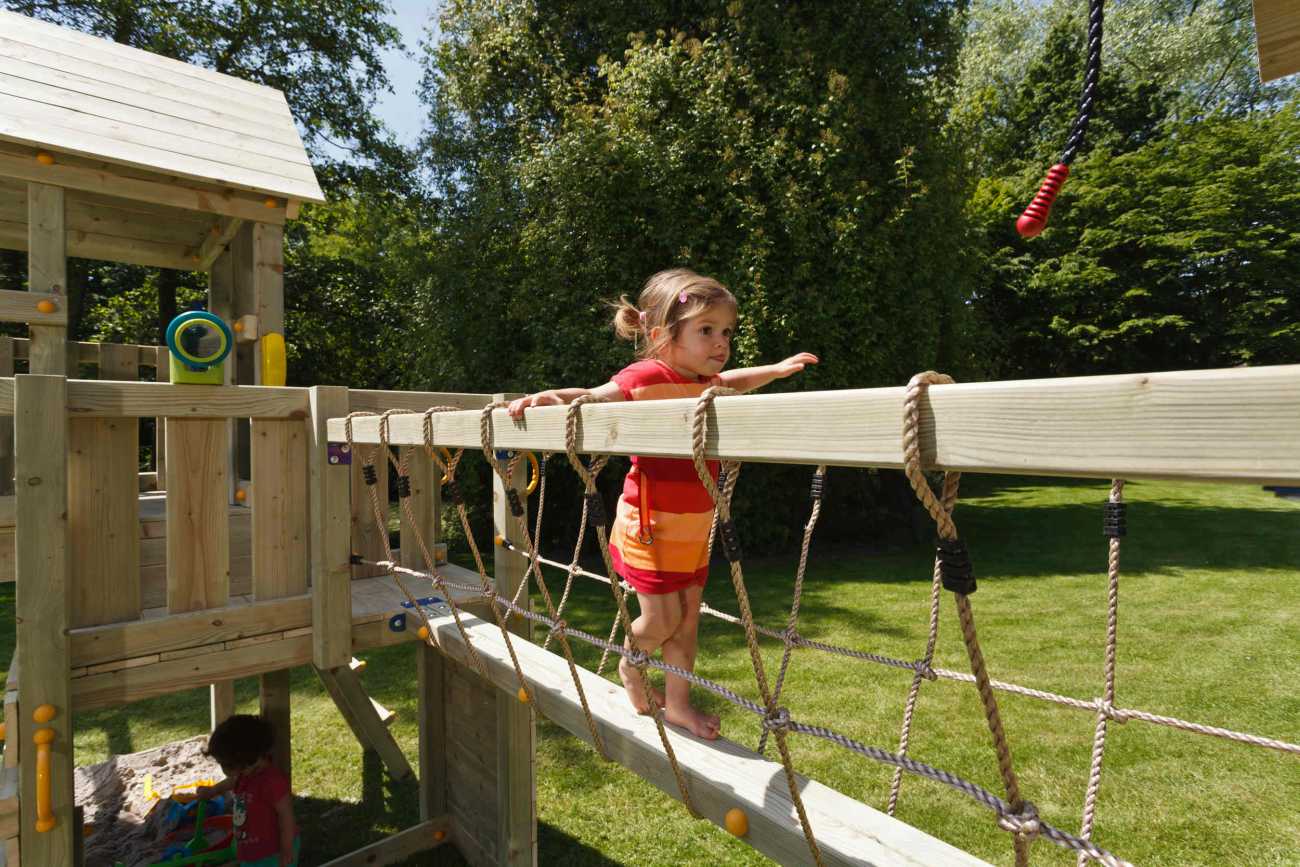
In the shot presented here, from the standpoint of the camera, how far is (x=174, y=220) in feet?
14.8

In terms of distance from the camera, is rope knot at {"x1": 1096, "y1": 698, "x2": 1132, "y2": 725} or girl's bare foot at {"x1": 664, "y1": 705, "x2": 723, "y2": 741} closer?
rope knot at {"x1": 1096, "y1": 698, "x2": 1132, "y2": 725}

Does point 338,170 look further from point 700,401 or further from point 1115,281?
point 1115,281

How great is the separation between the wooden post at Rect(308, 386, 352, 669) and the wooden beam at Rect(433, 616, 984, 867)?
1010 mm

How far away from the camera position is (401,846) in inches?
130

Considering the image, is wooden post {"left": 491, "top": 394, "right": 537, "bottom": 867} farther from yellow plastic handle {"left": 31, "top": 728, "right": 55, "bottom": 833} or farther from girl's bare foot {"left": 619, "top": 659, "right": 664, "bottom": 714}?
yellow plastic handle {"left": 31, "top": 728, "right": 55, "bottom": 833}

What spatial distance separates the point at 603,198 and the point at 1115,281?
14713 mm

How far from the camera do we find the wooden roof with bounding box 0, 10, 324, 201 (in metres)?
3.34

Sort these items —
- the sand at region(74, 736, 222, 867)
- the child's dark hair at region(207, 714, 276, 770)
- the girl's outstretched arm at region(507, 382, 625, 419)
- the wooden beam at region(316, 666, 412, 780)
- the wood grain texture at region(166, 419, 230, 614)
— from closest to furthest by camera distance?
the girl's outstretched arm at region(507, 382, 625, 419), the wood grain texture at region(166, 419, 230, 614), the child's dark hair at region(207, 714, 276, 770), the sand at region(74, 736, 222, 867), the wooden beam at region(316, 666, 412, 780)

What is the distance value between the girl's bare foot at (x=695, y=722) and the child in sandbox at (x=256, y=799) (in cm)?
224

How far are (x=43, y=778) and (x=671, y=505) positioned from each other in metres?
2.08

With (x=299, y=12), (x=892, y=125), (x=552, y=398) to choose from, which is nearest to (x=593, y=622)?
(x=552, y=398)

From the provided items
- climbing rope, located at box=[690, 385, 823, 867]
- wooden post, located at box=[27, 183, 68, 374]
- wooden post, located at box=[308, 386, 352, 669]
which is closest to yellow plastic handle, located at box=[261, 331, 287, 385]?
wooden post, located at box=[27, 183, 68, 374]

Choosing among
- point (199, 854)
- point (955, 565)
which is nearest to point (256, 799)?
point (199, 854)

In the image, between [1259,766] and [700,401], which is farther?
[1259,766]
